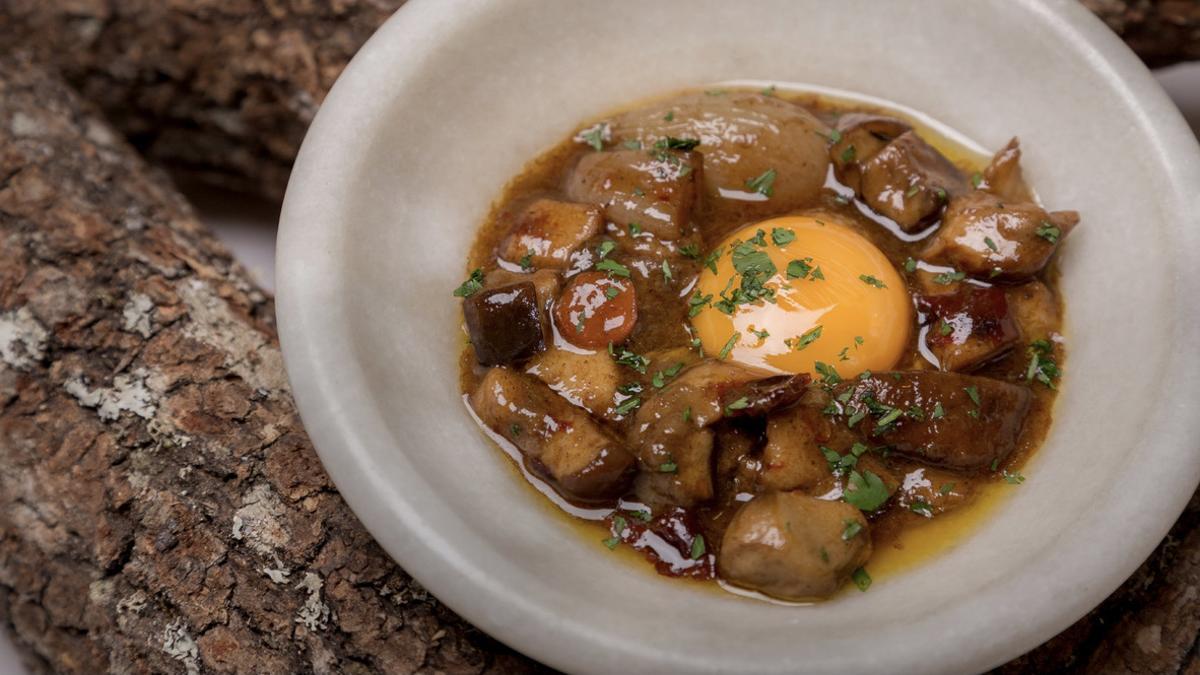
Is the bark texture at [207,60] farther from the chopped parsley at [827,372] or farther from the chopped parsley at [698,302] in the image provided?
the chopped parsley at [827,372]

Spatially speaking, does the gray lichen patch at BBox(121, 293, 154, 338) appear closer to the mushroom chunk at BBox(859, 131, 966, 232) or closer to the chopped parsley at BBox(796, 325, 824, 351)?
the chopped parsley at BBox(796, 325, 824, 351)

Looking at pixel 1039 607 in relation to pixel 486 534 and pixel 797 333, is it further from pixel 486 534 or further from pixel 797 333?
pixel 486 534

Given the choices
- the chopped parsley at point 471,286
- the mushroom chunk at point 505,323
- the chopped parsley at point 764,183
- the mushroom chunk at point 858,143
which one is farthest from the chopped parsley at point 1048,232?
the chopped parsley at point 471,286

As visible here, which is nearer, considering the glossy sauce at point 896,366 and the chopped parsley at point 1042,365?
the glossy sauce at point 896,366

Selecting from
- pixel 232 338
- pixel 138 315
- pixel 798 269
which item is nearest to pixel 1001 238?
pixel 798 269

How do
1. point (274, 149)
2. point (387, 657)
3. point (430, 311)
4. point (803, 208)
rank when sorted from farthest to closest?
point (274, 149) → point (803, 208) → point (430, 311) → point (387, 657)

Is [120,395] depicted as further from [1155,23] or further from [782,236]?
[1155,23]

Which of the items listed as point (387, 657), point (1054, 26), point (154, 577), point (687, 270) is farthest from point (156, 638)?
point (1054, 26)
